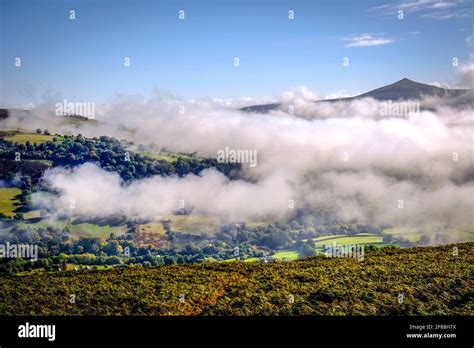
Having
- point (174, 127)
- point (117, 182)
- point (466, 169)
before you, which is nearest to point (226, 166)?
point (174, 127)

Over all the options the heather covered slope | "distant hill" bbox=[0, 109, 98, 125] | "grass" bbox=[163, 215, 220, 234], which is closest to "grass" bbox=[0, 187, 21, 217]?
"distant hill" bbox=[0, 109, 98, 125]

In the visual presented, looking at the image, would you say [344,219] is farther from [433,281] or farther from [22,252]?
[22,252]

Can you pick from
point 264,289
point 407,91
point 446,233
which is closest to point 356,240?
point 446,233

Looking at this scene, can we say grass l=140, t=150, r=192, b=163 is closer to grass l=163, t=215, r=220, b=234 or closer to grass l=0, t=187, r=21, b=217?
grass l=163, t=215, r=220, b=234

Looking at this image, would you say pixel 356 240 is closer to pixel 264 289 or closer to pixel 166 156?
pixel 166 156

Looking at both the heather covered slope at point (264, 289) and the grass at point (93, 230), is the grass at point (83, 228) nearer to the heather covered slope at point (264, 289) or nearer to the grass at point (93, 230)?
the grass at point (93, 230)
